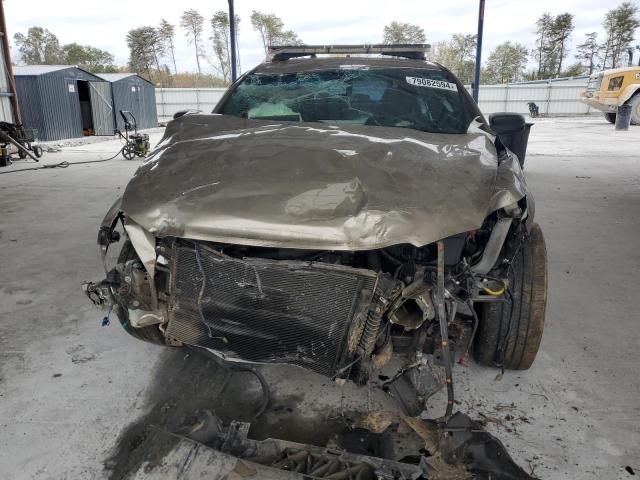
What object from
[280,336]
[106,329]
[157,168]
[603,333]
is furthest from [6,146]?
[603,333]

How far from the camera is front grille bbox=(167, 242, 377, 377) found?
1.75 metres

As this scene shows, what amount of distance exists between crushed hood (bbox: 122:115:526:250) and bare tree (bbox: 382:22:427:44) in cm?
4779

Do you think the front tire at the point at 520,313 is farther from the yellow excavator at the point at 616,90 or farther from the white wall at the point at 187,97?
the white wall at the point at 187,97

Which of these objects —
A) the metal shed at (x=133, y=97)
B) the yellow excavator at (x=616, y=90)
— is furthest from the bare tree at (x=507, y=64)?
the metal shed at (x=133, y=97)

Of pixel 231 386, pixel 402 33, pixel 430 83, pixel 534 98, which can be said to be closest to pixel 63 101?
pixel 430 83

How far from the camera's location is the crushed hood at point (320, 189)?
1704mm

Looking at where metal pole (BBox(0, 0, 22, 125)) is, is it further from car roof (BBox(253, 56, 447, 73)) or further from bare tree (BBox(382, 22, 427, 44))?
bare tree (BBox(382, 22, 427, 44))

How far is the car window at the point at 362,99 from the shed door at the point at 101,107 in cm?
1550

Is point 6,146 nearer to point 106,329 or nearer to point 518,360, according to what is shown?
point 106,329

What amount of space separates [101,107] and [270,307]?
17.6m

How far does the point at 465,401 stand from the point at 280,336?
98 centimetres

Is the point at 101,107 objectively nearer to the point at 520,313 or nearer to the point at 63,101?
the point at 63,101

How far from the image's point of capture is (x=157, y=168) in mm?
2178

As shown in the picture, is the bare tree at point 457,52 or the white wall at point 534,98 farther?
the bare tree at point 457,52
